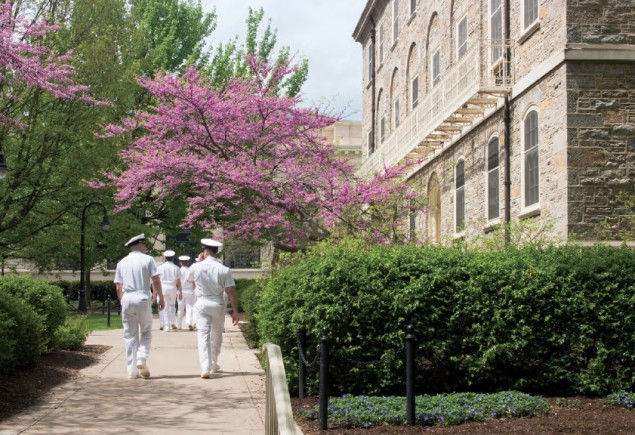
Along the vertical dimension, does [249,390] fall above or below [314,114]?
below

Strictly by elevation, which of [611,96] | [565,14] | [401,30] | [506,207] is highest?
[401,30]

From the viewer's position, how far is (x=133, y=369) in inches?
Result: 472

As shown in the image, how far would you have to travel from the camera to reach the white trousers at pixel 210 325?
12.1m

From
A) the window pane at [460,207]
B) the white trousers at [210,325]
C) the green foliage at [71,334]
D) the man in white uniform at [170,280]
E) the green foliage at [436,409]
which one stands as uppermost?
the window pane at [460,207]

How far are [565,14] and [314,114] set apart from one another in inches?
298

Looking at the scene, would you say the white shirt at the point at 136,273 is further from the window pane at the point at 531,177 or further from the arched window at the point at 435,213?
the arched window at the point at 435,213

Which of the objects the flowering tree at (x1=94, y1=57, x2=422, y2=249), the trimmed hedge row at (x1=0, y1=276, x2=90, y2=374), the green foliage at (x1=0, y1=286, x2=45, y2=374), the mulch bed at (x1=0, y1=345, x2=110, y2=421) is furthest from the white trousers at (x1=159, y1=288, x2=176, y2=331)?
the green foliage at (x1=0, y1=286, x2=45, y2=374)

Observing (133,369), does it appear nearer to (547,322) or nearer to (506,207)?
(547,322)

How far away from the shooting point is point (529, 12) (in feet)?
60.6

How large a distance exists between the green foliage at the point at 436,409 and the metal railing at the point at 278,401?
341cm

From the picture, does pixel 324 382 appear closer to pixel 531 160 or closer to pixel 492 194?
pixel 531 160

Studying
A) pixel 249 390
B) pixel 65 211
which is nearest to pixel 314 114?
pixel 65 211

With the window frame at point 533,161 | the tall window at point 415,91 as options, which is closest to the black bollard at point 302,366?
the window frame at point 533,161

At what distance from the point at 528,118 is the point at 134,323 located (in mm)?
9826
